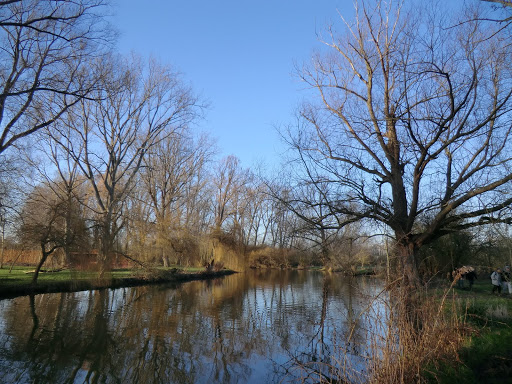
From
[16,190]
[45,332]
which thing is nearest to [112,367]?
[45,332]

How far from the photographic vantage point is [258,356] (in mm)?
8547

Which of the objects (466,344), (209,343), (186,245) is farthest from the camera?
(186,245)

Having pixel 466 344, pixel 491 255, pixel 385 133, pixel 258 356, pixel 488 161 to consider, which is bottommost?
pixel 258 356

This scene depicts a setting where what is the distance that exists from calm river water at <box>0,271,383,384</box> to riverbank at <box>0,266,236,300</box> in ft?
2.92

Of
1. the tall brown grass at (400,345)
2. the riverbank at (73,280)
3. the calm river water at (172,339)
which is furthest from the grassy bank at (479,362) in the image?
the riverbank at (73,280)

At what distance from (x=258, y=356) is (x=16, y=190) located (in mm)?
16236

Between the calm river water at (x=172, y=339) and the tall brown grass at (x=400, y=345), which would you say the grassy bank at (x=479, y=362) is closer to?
the tall brown grass at (x=400, y=345)

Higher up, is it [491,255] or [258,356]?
[491,255]

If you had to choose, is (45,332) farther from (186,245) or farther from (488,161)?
(186,245)

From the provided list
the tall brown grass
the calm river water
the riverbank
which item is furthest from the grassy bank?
the riverbank

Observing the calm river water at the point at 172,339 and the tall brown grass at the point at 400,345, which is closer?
the tall brown grass at the point at 400,345

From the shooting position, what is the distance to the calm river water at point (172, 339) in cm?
696

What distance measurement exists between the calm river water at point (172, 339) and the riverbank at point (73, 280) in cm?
89

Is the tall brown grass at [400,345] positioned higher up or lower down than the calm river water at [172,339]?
higher up
